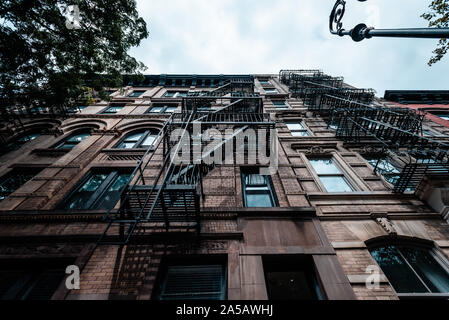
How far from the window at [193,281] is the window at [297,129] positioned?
27.6 feet

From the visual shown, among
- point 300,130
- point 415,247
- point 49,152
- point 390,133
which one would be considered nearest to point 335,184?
point 415,247

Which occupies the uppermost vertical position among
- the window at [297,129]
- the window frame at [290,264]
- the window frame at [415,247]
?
the window at [297,129]

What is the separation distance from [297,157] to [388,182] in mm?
3266

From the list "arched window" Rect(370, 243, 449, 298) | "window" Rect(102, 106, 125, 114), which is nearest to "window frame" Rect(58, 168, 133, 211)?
"window" Rect(102, 106, 125, 114)

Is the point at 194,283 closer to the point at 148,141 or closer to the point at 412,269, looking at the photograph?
the point at 412,269

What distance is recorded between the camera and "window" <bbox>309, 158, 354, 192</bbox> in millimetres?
6848

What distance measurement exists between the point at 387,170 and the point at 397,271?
4629 millimetres

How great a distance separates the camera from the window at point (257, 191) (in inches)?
240

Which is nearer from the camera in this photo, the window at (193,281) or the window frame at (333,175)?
the window at (193,281)

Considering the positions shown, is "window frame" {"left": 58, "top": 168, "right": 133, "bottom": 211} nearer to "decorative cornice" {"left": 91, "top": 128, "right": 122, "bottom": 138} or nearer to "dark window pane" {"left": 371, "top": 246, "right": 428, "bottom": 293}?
"decorative cornice" {"left": 91, "top": 128, "right": 122, "bottom": 138}

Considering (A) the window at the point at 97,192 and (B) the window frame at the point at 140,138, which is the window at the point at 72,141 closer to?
(B) the window frame at the point at 140,138

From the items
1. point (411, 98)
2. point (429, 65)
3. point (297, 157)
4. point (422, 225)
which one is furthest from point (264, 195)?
point (411, 98)

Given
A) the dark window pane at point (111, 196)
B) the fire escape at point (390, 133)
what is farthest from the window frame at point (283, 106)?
the dark window pane at point (111, 196)

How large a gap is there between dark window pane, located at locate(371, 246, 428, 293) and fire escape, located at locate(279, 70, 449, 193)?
7.97 ft
